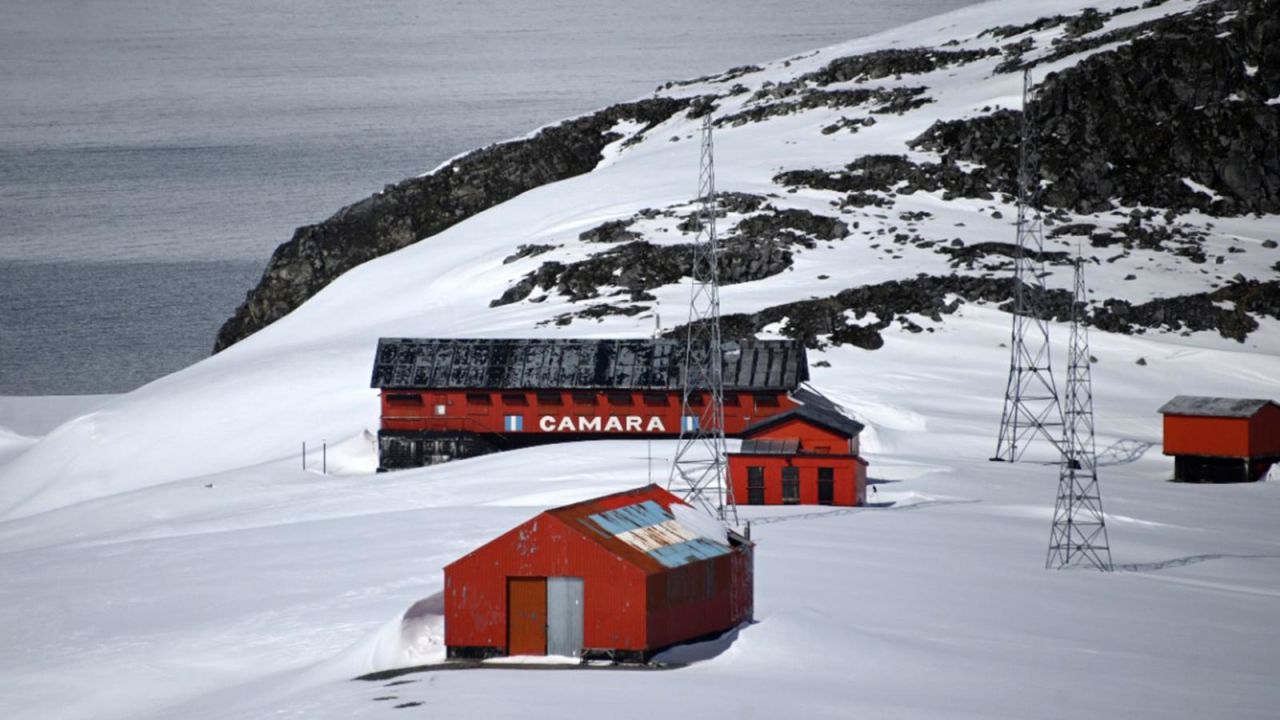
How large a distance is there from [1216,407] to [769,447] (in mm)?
19930

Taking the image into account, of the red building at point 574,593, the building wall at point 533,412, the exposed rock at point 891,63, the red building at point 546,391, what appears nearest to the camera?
the red building at point 574,593

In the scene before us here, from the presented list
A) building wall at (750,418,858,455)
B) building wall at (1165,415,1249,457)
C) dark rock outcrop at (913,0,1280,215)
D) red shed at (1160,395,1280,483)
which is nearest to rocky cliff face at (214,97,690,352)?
dark rock outcrop at (913,0,1280,215)

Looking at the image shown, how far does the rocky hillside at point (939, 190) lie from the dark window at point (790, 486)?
104 ft

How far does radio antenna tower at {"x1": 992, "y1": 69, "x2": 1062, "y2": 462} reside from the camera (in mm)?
77875

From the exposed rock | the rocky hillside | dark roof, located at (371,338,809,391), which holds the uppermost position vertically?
the exposed rock

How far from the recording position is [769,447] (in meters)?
66.1

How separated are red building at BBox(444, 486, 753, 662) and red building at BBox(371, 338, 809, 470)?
1508 inches

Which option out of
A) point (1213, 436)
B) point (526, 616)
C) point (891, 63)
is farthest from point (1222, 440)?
point (891, 63)

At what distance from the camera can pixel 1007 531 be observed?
199ft

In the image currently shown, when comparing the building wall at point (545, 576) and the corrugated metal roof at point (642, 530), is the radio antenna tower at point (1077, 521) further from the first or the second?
the building wall at point (545, 576)

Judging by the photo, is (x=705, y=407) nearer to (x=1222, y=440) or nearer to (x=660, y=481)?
(x=660, y=481)

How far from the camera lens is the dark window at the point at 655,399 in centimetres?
8156

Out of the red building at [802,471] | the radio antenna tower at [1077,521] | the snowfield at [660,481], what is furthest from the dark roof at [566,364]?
the red building at [802,471]

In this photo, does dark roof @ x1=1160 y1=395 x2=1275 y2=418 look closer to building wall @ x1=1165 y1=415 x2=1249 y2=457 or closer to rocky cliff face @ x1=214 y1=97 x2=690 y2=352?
building wall @ x1=1165 y1=415 x2=1249 y2=457
